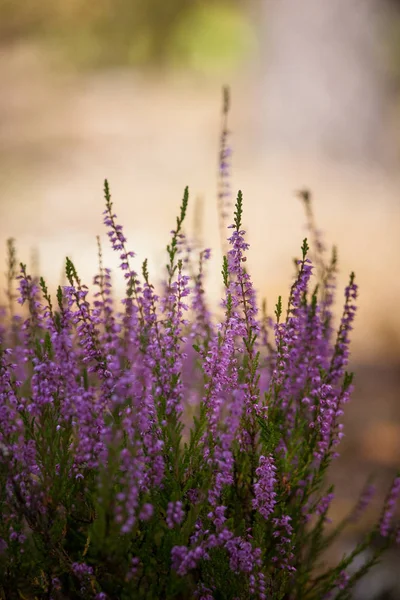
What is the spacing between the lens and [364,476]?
7266mm

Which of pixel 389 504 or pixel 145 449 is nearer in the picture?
pixel 145 449

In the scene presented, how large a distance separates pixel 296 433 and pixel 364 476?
201 inches

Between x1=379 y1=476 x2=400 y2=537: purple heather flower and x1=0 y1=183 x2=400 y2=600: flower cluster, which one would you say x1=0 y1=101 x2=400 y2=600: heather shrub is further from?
x1=379 y1=476 x2=400 y2=537: purple heather flower

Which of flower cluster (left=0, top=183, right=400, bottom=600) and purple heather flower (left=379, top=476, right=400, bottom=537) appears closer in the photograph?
flower cluster (left=0, top=183, right=400, bottom=600)

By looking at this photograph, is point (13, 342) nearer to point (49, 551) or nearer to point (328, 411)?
point (49, 551)

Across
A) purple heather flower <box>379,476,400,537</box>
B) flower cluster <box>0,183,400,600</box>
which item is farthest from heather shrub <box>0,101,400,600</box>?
purple heather flower <box>379,476,400,537</box>

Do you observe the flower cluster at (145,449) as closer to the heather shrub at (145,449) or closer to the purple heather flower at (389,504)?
the heather shrub at (145,449)

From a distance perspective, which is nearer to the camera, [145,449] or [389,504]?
[145,449]

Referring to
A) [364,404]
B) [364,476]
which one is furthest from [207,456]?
[364,404]

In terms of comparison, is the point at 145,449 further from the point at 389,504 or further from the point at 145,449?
the point at 389,504

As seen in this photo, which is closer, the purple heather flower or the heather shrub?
the heather shrub

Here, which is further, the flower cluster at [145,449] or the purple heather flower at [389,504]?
the purple heather flower at [389,504]

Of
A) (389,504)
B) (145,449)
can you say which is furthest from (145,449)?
(389,504)

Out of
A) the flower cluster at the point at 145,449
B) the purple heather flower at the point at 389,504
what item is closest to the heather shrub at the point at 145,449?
the flower cluster at the point at 145,449
